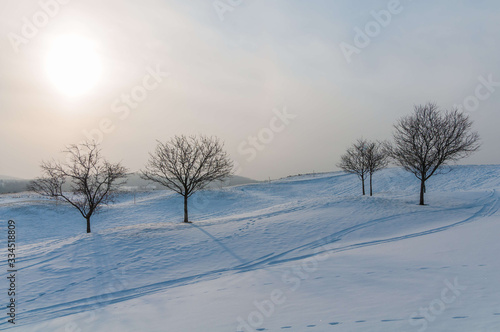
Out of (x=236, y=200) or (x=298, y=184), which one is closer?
(x=236, y=200)

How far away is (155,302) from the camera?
24.6ft

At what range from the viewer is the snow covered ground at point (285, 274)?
5121mm

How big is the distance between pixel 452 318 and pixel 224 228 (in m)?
13.2

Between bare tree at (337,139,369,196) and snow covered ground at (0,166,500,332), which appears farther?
bare tree at (337,139,369,196)

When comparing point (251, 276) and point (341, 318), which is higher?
point (341, 318)

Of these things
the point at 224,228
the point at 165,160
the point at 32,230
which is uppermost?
the point at 165,160

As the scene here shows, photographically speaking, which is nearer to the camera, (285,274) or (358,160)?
(285,274)

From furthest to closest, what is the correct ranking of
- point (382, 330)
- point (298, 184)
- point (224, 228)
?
1. point (298, 184)
2. point (224, 228)
3. point (382, 330)

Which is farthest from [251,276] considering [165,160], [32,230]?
[32,230]

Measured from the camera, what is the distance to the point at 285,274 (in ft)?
29.0

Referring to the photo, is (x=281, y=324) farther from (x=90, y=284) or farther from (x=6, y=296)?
(x=6, y=296)

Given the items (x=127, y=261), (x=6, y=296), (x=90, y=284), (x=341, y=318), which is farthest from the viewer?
(x=127, y=261)

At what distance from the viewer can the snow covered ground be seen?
16.8ft

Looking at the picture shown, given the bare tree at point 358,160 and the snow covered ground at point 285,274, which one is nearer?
the snow covered ground at point 285,274
